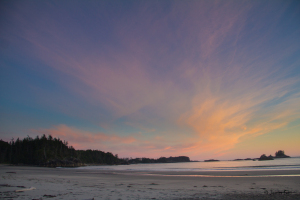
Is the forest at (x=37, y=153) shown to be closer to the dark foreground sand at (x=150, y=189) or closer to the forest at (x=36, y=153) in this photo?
the forest at (x=36, y=153)

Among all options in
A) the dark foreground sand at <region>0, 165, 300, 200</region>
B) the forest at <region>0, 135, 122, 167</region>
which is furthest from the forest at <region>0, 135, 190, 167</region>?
the dark foreground sand at <region>0, 165, 300, 200</region>

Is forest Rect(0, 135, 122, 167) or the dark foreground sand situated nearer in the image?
the dark foreground sand

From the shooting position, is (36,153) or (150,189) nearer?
(150,189)

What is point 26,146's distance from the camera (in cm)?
12675

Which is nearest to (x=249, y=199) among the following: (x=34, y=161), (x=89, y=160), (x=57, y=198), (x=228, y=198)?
(x=228, y=198)

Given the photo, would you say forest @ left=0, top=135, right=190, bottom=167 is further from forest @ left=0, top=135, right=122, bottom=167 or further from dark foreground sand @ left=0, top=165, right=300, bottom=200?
dark foreground sand @ left=0, top=165, right=300, bottom=200

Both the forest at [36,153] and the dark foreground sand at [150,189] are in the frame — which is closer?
the dark foreground sand at [150,189]

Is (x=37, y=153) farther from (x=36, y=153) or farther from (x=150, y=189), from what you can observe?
(x=150, y=189)

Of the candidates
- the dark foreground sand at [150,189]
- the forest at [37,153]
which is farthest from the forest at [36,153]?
the dark foreground sand at [150,189]

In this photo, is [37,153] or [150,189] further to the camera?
[37,153]

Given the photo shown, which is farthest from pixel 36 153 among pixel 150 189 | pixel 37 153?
pixel 150 189

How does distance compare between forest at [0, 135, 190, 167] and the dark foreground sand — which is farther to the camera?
forest at [0, 135, 190, 167]

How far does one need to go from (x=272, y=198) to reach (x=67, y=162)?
119175mm

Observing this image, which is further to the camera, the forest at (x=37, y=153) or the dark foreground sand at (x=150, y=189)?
the forest at (x=37, y=153)
